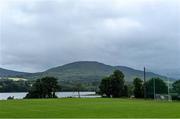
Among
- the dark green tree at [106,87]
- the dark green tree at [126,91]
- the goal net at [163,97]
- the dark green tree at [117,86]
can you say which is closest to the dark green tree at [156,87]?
the goal net at [163,97]

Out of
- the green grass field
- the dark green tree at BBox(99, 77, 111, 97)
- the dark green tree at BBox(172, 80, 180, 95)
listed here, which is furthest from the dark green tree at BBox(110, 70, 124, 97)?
the green grass field

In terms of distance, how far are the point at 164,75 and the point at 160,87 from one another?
12.2ft

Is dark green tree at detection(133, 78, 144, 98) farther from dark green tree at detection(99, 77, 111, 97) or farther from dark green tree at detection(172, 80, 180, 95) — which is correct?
dark green tree at detection(172, 80, 180, 95)

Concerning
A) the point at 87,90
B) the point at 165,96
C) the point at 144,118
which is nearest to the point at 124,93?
the point at 165,96

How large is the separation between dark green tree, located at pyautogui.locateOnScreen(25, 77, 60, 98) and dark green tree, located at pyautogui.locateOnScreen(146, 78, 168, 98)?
69.9 ft

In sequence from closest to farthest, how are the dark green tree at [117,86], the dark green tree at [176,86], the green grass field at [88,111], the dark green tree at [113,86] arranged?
the green grass field at [88,111] < the dark green tree at [176,86] < the dark green tree at [117,86] < the dark green tree at [113,86]

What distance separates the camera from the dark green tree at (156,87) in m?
87.1

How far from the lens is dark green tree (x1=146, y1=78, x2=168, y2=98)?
3427 inches

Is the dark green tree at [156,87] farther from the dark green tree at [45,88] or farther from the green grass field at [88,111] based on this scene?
the green grass field at [88,111]

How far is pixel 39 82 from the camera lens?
339ft

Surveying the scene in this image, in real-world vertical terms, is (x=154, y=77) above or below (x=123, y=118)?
above

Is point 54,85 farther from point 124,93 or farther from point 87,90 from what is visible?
point 87,90

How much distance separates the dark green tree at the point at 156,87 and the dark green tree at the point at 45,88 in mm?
21309

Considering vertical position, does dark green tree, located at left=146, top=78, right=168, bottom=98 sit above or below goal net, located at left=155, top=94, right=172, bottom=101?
above
